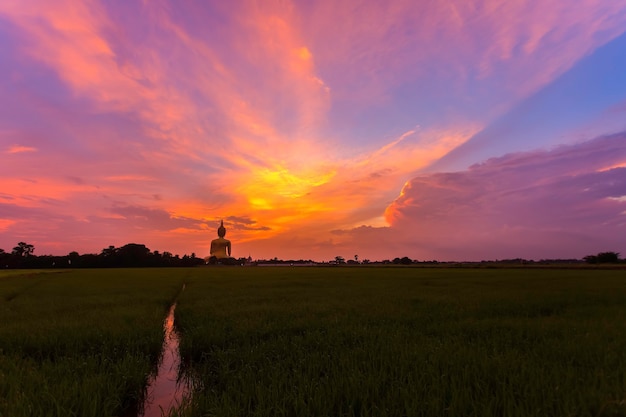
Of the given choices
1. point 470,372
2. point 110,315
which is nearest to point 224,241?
point 110,315

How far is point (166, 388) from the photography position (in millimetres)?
6586

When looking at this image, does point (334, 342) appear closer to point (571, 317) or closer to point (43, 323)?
point (571, 317)

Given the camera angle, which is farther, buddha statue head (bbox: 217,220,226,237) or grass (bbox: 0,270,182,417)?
buddha statue head (bbox: 217,220,226,237)

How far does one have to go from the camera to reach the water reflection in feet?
18.5

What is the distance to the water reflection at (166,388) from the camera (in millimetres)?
5652

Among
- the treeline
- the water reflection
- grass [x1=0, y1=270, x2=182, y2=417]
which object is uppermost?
the treeline

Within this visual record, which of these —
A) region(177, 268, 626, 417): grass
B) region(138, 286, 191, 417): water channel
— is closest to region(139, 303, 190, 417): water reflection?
region(138, 286, 191, 417): water channel

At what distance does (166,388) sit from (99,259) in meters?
109

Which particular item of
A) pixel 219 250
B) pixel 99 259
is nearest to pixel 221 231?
pixel 219 250

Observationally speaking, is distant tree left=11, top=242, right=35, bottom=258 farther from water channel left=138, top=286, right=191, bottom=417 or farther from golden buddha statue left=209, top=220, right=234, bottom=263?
water channel left=138, top=286, right=191, bottom=417

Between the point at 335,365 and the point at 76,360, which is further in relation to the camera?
the point at 76,360

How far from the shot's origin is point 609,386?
14.5 feet

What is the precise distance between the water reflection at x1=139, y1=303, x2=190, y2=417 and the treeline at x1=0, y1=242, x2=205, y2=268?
104499mm

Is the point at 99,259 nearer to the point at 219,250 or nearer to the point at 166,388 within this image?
the point at 219,250
